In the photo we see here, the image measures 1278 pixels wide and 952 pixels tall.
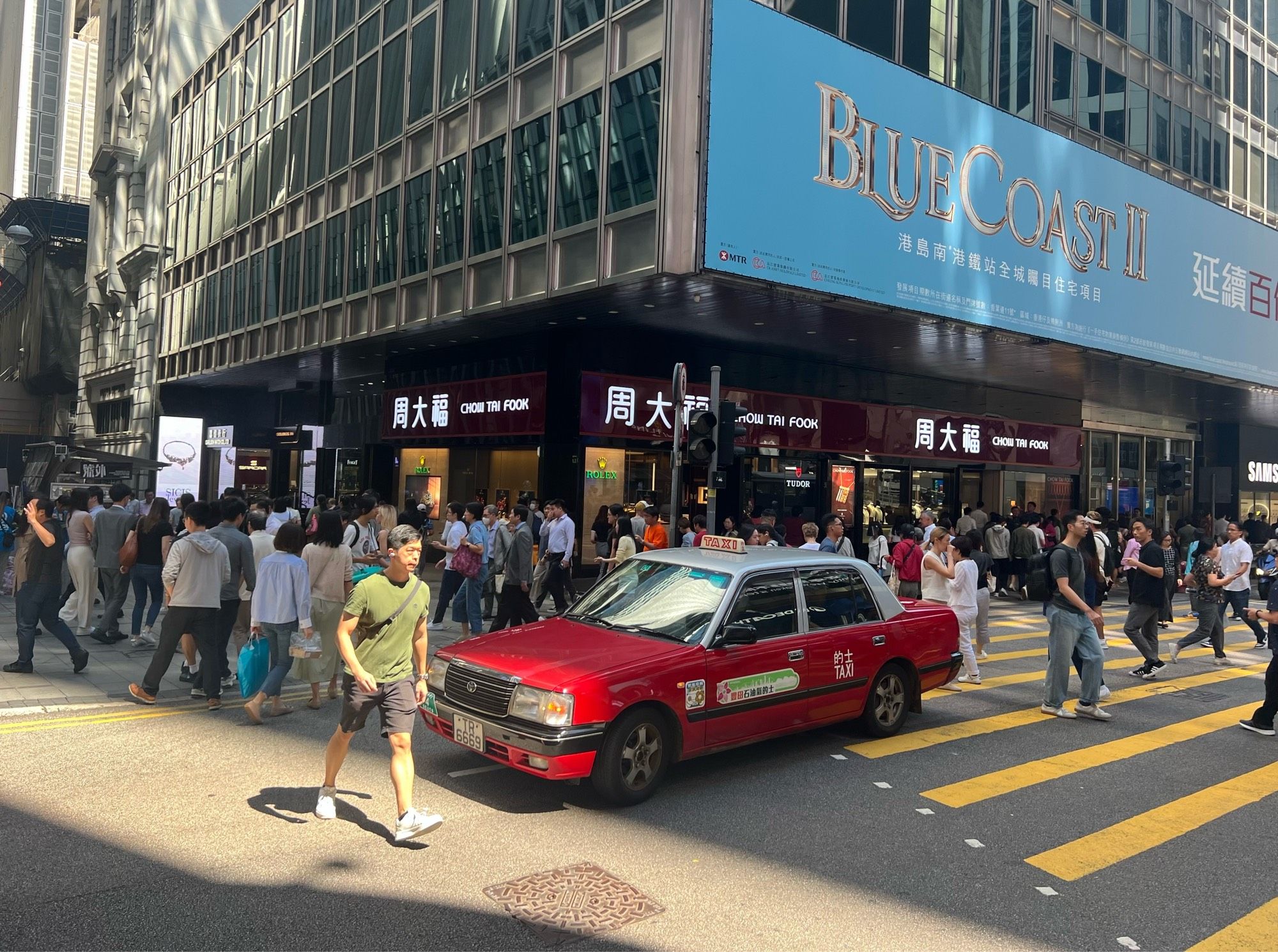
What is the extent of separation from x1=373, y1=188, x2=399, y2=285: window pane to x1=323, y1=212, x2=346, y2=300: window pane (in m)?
1.77

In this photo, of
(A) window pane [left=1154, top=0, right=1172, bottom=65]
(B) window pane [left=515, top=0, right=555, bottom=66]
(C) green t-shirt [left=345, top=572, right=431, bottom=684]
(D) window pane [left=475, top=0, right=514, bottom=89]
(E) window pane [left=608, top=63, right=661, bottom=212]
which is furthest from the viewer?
(A) window pane [left=1154, top=0, right=1172, bottom=65]

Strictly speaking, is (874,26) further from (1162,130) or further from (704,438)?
(1162,130)

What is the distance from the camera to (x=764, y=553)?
764 cm

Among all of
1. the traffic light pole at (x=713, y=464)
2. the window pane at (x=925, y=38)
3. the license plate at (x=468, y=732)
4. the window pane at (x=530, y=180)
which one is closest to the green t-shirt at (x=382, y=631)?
the license plate at (x=468, y=732)

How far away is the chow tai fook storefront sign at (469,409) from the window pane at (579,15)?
21.3 ft

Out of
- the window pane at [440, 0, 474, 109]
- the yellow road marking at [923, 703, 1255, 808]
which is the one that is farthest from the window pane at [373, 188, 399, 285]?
the yellow road marking at [923, 703, 1255, 808]

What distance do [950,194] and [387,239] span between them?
1248 centimetres

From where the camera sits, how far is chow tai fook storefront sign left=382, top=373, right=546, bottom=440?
19484mm

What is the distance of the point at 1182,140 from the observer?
2672 centimetres

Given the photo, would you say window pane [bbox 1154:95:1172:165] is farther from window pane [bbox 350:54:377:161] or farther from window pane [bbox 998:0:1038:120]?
window pane [bbox 350:54:377:161]

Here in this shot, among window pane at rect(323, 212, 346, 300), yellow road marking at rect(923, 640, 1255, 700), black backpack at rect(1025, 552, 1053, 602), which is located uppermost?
window pane at rect(323, 212, 346, 300)

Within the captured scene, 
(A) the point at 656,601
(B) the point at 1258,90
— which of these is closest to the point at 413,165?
(A) the point at 656,601

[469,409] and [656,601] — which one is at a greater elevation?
[469,409]

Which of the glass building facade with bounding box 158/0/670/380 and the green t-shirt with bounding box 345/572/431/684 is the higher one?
the glass building facade with bounding box 158/0/670/380
